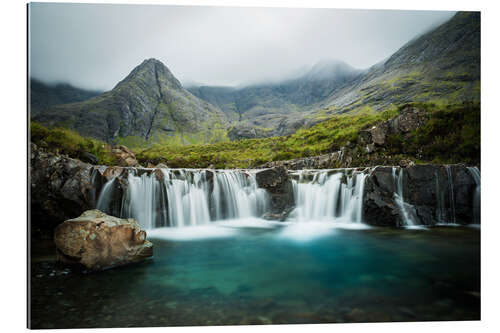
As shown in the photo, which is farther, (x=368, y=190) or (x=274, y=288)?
(x=368, y=190)

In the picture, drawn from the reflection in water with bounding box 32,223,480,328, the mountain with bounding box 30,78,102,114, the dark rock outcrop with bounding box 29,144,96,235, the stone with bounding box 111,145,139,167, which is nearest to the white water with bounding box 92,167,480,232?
the dark rock outcrop with bounding box 29,144,96,235

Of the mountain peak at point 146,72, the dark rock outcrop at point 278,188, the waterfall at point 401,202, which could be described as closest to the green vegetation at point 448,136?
the waterfall at point 401,202

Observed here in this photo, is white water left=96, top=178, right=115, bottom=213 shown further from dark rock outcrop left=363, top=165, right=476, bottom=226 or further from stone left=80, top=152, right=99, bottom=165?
dark rock outcrop left=363, top=165, right=476, bottom=226

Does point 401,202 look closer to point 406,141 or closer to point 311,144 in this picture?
point 406,141

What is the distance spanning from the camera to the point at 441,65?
14.1 feet

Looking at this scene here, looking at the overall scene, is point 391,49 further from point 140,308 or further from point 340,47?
point 140,308

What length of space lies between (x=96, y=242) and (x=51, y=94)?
2.20m

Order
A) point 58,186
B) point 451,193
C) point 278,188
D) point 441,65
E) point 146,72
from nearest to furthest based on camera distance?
point 441,65, point 451,193, point 58,186, point 278,188, point 146,72

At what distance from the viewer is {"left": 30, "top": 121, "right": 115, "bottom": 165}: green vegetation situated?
499 centimetres

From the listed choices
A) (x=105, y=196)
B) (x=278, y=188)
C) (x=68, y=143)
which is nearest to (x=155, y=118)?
(x=68, y=143)

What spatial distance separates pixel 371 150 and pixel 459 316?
8743 millimetres

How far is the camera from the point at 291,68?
473 centimetres

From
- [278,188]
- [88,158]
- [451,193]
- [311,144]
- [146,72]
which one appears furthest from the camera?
[311,144]

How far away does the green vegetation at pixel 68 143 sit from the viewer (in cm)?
499
